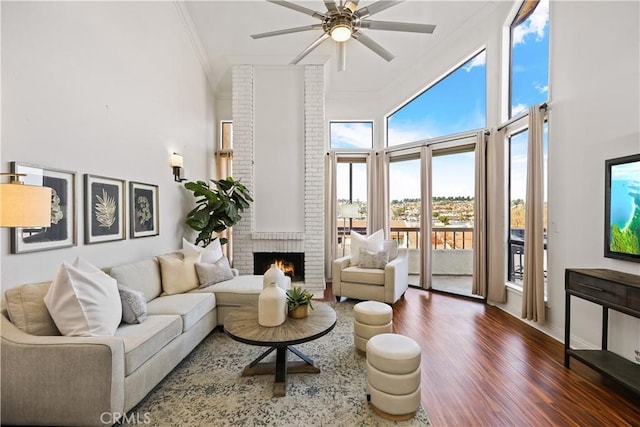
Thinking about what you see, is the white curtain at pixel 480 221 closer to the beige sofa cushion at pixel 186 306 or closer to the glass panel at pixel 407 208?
the glass panel at pixel 407 208

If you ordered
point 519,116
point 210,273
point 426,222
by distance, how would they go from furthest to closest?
1. point 426,222
2. point 519,116
3. point 210,273

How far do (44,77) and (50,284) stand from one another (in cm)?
150

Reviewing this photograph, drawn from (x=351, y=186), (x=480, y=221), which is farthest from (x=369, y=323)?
(x=351, y=186)

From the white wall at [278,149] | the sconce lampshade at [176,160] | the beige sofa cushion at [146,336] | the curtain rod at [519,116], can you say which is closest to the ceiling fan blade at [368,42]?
the curtain rod at [519,116]

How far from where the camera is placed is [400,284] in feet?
13.5

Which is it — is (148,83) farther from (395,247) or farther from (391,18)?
(395,247)

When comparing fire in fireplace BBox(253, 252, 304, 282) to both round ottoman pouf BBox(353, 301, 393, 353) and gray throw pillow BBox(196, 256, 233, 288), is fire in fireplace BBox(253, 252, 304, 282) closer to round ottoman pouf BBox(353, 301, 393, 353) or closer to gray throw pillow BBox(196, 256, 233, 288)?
gray throw pillow BBox(196, 256, 233, 288)

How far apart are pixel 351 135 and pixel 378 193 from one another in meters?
1.37

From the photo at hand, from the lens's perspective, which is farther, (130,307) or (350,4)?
(350,4)

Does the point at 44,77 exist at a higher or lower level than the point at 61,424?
higher

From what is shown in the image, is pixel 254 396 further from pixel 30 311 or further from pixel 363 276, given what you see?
pixel 363 276

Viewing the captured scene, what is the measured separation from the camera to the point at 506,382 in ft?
7.24

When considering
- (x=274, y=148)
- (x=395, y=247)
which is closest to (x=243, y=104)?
(x=274, y=148)

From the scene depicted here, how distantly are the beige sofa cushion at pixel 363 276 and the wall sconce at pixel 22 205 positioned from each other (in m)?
3.37
